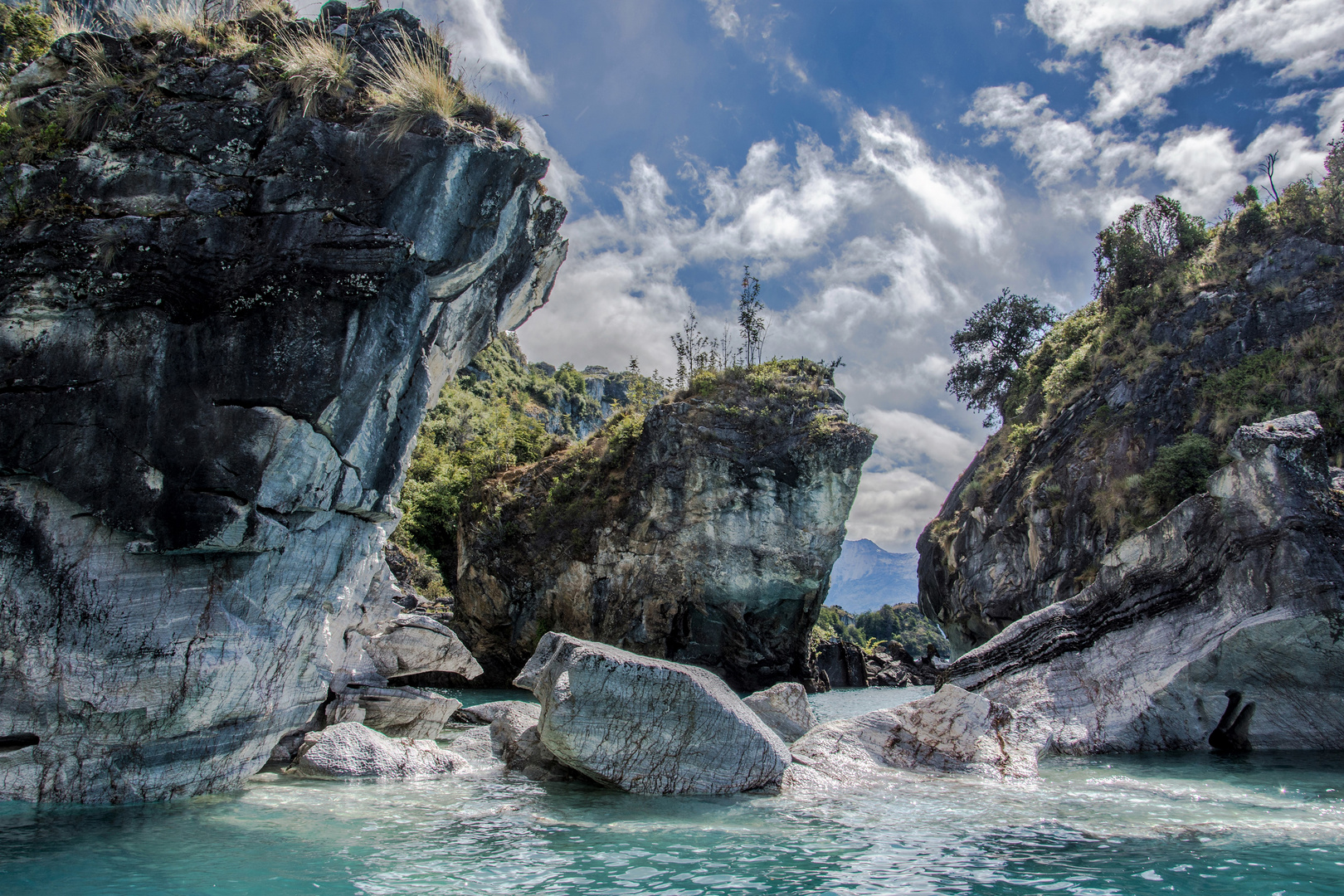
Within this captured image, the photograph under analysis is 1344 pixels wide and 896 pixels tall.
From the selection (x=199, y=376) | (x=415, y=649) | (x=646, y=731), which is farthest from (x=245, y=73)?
(x=415, y=649)

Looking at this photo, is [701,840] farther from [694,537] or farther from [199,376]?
[694,537]

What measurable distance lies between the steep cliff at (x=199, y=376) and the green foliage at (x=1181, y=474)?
61.3 feet

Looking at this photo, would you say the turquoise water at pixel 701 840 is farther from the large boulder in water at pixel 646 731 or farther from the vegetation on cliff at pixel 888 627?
the vegetation on cliff at pixel 888 627

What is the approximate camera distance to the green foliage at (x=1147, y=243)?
30031 mm

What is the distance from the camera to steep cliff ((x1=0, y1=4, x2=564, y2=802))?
8305 mm

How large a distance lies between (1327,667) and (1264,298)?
1705 cm

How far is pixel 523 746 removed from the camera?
41.2ft

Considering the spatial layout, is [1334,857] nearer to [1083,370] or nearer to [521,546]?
[1083,370]

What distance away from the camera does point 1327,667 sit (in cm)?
1258

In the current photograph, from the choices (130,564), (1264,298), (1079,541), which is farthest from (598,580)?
(1264,298)

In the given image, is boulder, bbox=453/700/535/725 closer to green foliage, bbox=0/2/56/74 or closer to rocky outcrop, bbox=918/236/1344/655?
green foliage, bbox=0/2/56/74

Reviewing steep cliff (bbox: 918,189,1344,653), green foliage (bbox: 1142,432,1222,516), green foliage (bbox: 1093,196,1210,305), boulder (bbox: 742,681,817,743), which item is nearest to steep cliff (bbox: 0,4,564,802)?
boulder (bbox: 742,681,817,743)

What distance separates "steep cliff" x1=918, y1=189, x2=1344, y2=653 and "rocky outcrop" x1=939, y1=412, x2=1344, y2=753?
5665mm

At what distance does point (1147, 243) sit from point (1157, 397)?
10.8 metres
